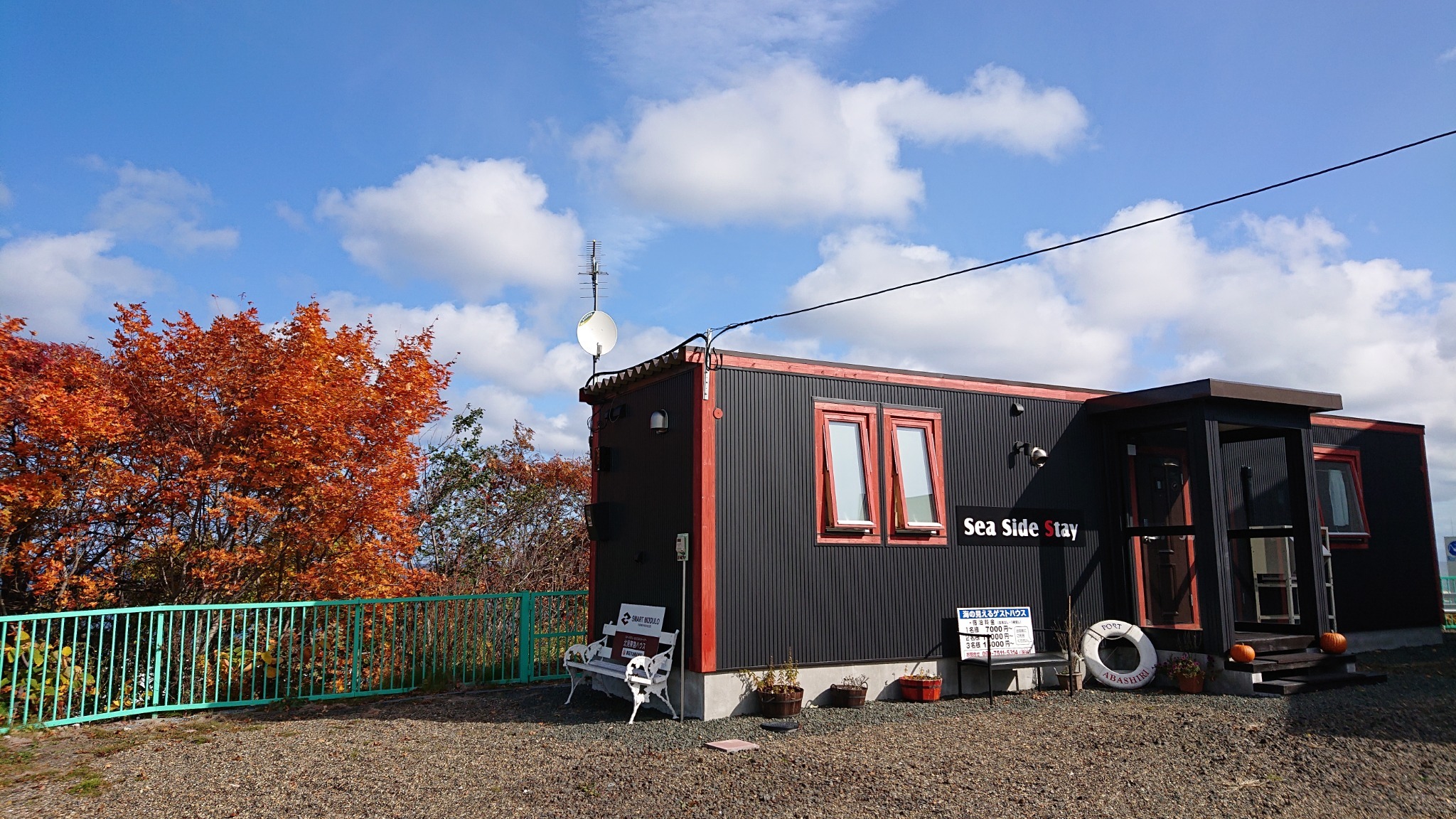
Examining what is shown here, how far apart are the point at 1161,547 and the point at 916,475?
12.4 ft

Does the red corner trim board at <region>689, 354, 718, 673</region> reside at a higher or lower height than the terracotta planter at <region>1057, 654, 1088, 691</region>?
higher

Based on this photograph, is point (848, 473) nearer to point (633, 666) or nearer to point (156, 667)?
point (633, 666)

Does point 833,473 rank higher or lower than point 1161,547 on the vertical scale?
higher

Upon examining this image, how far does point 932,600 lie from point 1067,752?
2.91 m

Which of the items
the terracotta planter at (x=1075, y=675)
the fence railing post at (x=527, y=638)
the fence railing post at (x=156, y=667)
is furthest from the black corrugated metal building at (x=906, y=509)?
the fence railing post at (x=156, y=667)

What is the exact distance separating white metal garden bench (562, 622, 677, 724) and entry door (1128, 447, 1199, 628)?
593 cm

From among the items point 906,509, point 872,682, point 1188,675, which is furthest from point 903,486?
point 1188,675

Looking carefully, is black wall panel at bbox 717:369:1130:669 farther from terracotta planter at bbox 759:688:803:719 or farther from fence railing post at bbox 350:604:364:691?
fence railing post at bbox 350:604:364:691

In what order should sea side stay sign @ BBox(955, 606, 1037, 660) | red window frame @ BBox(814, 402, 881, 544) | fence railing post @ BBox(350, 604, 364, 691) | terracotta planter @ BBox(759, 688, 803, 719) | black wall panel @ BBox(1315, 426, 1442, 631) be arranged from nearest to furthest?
terracotta planter @ BBox(759, 688, 803, 719) < red window frame @ BBox(814, 402, 881, 544) < sea side stay sign @ BBox(955, 606, 1037, 660) < fence railing post @ BBox(350, 604, 364, 691) < black wall panel @ BBox(1315, 426, 1442, 631)

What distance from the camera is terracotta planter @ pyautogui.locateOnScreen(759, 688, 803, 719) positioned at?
27.0 feet

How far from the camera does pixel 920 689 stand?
9.15 m

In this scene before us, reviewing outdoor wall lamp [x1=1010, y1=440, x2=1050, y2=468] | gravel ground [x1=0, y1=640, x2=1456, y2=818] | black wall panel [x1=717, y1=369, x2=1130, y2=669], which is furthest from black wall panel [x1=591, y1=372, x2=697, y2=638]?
outdoor wall lamp [x1=1010, y1=440, x2=1050, y2=468]

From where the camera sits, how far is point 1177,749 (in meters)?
6.85

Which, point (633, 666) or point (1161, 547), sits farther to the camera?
point (1161, 547)
